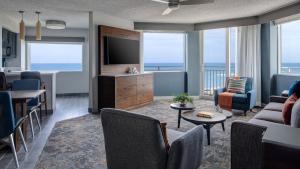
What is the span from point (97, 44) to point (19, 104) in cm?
262

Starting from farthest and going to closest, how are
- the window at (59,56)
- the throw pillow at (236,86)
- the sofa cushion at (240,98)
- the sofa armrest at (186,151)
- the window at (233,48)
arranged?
1. the window at (59,56)
2. the window at (233,48)
3. the throw pillow at (236,86)
4. the sofa cushion at (240,98)
5. the sofa armrest at (186,151)

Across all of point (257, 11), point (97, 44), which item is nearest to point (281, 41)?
point (257, 11)

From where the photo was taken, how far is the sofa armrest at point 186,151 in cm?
174

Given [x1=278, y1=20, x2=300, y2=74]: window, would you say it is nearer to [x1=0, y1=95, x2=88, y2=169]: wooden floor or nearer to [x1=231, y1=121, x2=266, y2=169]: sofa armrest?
[x1=231, y1=121, x2=266, y2=169]: sofa armrest

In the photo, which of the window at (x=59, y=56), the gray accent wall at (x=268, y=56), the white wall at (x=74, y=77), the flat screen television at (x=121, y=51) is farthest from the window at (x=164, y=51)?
the window at (x=59, y=56)

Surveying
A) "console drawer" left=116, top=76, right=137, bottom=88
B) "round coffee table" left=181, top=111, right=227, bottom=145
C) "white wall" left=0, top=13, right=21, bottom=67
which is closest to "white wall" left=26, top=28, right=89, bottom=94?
"white wall" left=0, top=13, right=21, bottom=67

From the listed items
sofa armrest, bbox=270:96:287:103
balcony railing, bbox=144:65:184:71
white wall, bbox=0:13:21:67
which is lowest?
sofa armrest, bbox=270:96:287:103

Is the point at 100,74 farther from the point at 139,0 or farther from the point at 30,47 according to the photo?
the point at 30,47

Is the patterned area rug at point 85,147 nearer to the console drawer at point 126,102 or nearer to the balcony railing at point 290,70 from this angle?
the console drawer at point 126,102

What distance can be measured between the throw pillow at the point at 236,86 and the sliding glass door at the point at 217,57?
1065 mm

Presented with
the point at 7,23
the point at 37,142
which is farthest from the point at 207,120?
the point at 7,23

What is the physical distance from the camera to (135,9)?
512 cm

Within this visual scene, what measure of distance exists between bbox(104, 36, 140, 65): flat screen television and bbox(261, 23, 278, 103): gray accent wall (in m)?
3.30

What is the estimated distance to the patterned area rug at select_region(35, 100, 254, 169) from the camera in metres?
2.68
